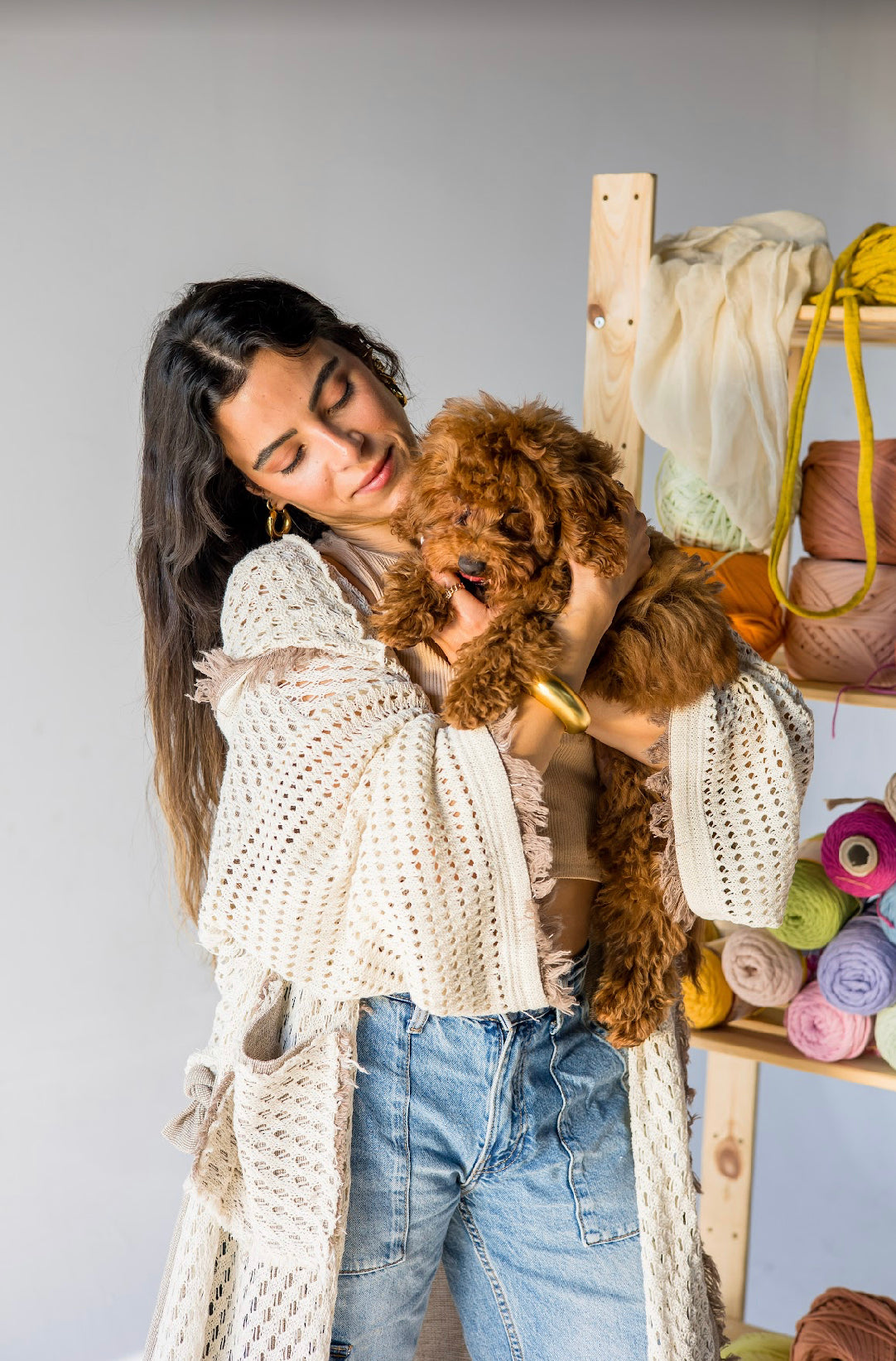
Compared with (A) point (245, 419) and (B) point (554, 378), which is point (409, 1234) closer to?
(A) point (245, 419)

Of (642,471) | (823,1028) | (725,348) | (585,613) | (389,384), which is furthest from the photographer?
(823,1028)

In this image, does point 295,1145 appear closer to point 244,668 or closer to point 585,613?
Answer: point 244,668

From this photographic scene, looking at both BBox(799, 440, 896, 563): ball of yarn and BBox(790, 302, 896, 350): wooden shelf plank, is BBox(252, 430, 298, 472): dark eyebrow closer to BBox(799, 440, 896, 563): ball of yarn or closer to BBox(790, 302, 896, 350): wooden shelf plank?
BBox(790, 302, 896, 350): wooden shelf plank

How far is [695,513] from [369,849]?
97 centimetres

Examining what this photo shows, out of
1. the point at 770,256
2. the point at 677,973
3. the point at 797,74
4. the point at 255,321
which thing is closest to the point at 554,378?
the point at 797,74

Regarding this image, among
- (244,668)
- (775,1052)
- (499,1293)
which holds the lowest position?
(775,1052)

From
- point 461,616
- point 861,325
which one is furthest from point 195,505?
point 861,325

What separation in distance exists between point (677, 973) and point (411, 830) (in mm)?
503

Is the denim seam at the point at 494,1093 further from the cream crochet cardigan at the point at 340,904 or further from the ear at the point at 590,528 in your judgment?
the ear at the point at 590,528

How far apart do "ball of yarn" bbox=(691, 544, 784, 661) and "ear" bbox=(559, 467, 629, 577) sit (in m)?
0.65

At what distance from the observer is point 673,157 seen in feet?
8.35

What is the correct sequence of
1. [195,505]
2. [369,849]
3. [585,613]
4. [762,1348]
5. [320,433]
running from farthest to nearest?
[762,1348]
[195,505]
[320,433]
[585,613]
[369,849]

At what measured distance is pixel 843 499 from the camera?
73.7 inches

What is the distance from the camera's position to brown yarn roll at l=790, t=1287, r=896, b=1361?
1869 mm
